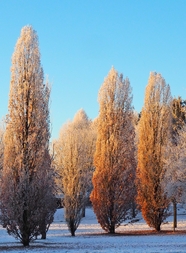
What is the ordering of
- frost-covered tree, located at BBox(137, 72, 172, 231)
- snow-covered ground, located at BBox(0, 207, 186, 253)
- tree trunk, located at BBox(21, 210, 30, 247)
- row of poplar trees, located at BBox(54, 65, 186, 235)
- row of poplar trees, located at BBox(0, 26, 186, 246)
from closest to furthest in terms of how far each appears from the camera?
snow-covered ground, located at BBox(0, 207, 186, 253)
tree trunk, located at BBox(21, 210, 30, 247)
row of poplar trees, located at BBox(0, 26, 186, 246)
row of poplar trees, located at BBox(54, 65, 186, 235)
frost-covered tree, located at BBox(137, 72, 172, 231)

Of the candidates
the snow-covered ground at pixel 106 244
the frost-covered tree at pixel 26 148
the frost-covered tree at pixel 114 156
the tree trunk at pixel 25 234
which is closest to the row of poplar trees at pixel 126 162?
the frost-covered tree at pixel 114 156

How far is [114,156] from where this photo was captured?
2406cm

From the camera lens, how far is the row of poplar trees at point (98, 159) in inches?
600

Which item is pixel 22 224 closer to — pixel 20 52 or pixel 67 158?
pixel 20 52

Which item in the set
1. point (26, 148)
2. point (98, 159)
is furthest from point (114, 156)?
point (26, 148)

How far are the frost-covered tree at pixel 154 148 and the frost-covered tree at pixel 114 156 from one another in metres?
1.63

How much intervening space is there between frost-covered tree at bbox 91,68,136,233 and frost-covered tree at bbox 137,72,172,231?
163 centimetres

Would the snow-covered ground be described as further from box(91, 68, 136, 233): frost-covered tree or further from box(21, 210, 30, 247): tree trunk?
box(91, 68, 136, 233): frost-covered tree

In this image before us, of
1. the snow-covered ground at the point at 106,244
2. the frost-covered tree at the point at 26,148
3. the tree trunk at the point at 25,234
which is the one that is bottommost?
the snow-covered ground at the point at 106,244

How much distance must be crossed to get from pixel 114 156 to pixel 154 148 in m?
3.47

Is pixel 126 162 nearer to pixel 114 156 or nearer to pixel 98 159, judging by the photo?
pixel 114 156

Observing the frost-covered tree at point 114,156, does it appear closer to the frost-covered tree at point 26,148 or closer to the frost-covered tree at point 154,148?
the frost-covered tree at point 154,148

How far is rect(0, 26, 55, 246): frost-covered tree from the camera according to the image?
1496 cm

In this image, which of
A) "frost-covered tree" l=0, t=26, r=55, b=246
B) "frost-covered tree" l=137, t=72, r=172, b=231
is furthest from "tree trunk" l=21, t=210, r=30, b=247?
"frost-covered tree" l=137, t=72, r=172, b=231
